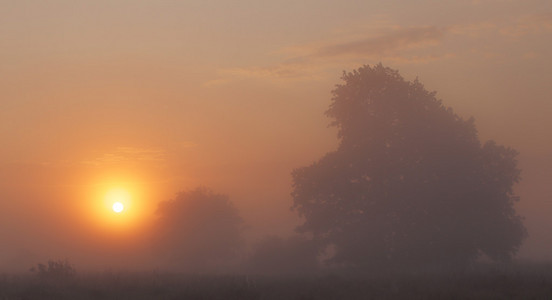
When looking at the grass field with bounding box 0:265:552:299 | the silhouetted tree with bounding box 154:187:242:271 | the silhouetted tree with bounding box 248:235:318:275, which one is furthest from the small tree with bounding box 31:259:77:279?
the silhouetted tree with bounding box 154:187:242:271

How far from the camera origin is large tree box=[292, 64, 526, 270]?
36156mm

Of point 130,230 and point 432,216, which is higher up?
point 130,230

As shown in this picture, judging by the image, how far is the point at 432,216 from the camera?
36.5 m

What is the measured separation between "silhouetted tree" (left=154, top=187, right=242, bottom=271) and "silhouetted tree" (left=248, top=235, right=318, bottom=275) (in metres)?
7.98

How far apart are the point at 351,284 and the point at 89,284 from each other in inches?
367

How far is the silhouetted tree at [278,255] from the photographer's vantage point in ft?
194

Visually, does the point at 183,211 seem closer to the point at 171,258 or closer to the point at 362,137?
the point at 171,258

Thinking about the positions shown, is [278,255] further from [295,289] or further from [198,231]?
[295,289]

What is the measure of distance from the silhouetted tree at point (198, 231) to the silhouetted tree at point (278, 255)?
7984 millimetres

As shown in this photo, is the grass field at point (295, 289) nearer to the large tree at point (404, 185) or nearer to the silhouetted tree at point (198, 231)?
the large tree at point (404, 185)

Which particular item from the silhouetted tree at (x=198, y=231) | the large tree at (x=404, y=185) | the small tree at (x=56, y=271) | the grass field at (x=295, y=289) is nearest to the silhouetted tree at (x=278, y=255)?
the silhouetted tree at (x=198, y=231)

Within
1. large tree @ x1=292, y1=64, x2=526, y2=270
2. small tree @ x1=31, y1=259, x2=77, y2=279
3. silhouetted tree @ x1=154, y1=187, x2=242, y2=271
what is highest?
silhouetted tree @ x1=154, y1=187, x2=242, y2=271

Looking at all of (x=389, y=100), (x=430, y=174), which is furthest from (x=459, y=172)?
(x=389, y=100)

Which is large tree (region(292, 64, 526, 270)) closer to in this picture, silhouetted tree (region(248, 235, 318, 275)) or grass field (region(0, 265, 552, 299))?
grass field (region(0, 265, 552, 299))
